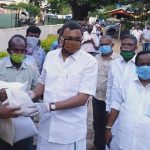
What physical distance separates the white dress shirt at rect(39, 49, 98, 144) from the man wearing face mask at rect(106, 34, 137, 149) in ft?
2.38

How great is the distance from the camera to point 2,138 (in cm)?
398

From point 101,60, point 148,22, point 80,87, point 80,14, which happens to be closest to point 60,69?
point 80,87

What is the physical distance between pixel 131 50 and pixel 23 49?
4.60 ft

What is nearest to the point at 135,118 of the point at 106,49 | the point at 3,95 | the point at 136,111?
the point at 136,111

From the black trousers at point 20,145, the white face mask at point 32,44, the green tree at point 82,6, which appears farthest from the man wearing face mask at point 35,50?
the green tree at point 82,6

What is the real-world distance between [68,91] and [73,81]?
9 centimetres

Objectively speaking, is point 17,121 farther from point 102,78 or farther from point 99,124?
point 99,124

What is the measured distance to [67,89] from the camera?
12.7 feet

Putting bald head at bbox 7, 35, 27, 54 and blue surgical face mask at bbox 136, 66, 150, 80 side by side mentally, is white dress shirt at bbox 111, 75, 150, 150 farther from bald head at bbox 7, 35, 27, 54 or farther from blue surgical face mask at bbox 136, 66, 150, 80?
bald head at bbox 7, 35, 27, 54

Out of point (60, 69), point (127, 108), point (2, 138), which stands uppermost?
point (60, 69)

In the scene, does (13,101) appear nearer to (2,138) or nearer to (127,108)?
(2,138)

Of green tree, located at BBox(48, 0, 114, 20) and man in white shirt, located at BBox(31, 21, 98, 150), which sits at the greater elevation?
green tree, located at BBox(48, 0, 114, 20)

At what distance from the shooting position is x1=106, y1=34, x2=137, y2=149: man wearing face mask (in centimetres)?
476

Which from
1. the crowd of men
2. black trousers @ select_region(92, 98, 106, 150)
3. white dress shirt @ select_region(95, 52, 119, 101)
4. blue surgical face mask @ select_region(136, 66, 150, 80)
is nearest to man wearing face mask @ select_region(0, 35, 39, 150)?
the crowd of men
